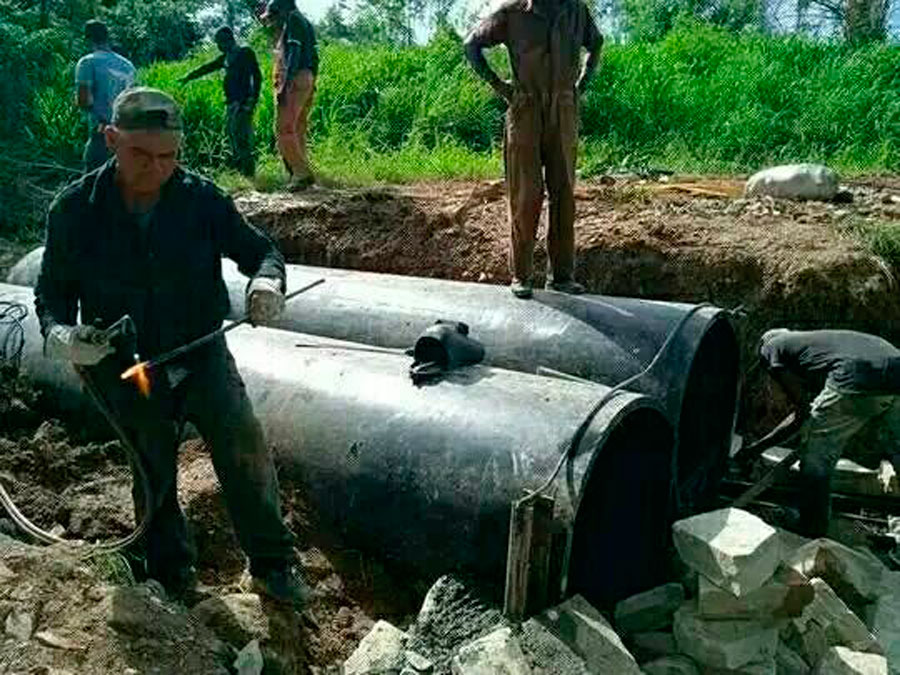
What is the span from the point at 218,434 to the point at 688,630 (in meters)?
1.80

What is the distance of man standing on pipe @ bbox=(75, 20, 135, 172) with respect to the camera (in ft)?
26.6

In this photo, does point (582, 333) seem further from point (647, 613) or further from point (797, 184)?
point (797, 184)

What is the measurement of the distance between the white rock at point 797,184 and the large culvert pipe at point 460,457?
417cm

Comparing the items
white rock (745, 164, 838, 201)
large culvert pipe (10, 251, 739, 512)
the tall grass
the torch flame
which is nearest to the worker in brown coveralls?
large culvert pipe (10, 251, 739, 512)

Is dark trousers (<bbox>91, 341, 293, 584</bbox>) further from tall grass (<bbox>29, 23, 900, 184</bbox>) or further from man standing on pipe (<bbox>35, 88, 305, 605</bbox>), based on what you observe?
tall grass (<bbox>29, 23, 900, 184</bbox>)

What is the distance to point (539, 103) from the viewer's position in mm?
5082

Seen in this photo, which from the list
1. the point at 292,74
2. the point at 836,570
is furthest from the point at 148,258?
the point at 292,74

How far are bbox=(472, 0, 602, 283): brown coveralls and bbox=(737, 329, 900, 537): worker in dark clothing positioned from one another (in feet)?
4.30

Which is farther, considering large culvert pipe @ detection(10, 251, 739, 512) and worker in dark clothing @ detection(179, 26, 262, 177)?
worker in dark clothing @ detection(179, 26, 262, 177)

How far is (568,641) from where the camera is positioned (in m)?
3.25

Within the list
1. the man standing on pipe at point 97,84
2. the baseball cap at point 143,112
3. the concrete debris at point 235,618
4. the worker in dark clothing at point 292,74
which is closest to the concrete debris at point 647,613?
the concrete debris at point 235,618

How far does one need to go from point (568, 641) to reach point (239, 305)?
10.4 feet

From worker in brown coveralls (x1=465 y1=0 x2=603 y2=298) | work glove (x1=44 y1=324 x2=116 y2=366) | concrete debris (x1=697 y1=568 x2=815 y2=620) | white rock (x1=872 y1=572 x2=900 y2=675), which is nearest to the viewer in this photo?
work glove (x1=44 y1=324 x2=116 y2=366)

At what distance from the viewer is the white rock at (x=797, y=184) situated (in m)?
7.71
